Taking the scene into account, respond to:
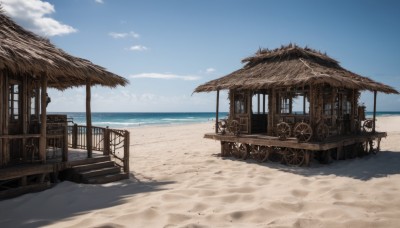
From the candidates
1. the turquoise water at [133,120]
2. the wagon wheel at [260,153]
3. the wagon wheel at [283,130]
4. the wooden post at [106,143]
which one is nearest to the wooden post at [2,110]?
the wooden post at [106,143]

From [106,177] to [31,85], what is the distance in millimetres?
3278

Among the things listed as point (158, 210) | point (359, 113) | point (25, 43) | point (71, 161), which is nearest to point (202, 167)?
point (71, 161)

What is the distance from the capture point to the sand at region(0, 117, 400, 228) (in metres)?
4.95

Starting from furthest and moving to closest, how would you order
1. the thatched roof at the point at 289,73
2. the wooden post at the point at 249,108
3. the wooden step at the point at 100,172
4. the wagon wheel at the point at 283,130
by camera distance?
the wooden post at the point at 249,108
the wagon wheel at the point at 283,130
the thatched roof at the point at 289,73
the wooden step at the point at 100,172

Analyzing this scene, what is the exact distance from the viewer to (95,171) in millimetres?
7957

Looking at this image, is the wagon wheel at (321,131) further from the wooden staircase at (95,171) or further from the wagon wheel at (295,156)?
the wooden staircase at (95,171)

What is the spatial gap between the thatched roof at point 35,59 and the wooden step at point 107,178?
260 cm

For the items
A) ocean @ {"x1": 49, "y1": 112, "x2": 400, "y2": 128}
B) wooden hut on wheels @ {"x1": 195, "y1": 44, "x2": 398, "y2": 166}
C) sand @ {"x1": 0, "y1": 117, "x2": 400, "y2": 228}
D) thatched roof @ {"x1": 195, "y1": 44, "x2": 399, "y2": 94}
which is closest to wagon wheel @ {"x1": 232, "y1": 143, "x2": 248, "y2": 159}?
wooden hut on wheels @ {"x1": 195, "y1": 44, "x2": 398, "y2": 166}

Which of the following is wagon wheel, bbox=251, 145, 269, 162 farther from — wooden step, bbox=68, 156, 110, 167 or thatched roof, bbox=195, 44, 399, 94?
wooden step, bbox=68, 156, 110, 167

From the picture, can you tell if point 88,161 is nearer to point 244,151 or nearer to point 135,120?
point 244,151

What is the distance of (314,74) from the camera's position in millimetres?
9836

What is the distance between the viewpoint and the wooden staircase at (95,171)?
301 inches

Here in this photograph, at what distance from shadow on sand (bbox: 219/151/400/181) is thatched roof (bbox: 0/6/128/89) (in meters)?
5.96

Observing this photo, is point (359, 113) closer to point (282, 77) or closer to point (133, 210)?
point (282, 77)
